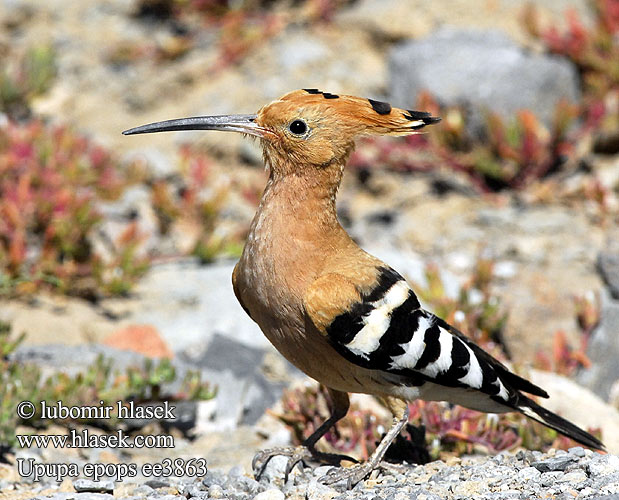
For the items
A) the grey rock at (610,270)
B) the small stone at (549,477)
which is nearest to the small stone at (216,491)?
the small stone at (549,477)

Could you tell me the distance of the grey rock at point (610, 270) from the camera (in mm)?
6281

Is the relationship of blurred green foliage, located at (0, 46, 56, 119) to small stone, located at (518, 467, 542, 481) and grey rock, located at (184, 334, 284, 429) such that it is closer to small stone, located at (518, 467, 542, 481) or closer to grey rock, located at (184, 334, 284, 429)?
grey rock, located at (184, 334, 284, 429)

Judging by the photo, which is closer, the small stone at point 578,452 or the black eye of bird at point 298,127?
the small stone at point 578,452

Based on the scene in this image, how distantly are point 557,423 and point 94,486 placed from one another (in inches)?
84.4

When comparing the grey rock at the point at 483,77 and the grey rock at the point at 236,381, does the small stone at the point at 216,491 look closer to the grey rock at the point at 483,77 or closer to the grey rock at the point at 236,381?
the grey rock at the point at 236,381

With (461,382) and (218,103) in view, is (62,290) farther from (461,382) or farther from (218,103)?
(461,382)

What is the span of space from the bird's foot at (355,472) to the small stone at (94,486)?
0.90 metres

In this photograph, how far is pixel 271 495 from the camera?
3.47 m

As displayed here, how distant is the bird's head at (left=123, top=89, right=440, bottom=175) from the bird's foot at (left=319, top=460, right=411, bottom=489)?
1328 mm

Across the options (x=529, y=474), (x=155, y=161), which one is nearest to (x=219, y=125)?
(x=529, y=474)

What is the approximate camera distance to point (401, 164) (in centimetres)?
805

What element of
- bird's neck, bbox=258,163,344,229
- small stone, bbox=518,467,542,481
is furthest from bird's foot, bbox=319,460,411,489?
bird's neck, bbox=258,163,344,229

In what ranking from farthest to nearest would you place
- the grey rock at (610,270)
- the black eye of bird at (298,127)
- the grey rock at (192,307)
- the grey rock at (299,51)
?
the grey rock at (299,51) → the grey rock at (610,270) → the grey rock at (192,307) → the black eye of bird at (298,127)

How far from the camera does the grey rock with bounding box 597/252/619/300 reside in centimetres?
628
